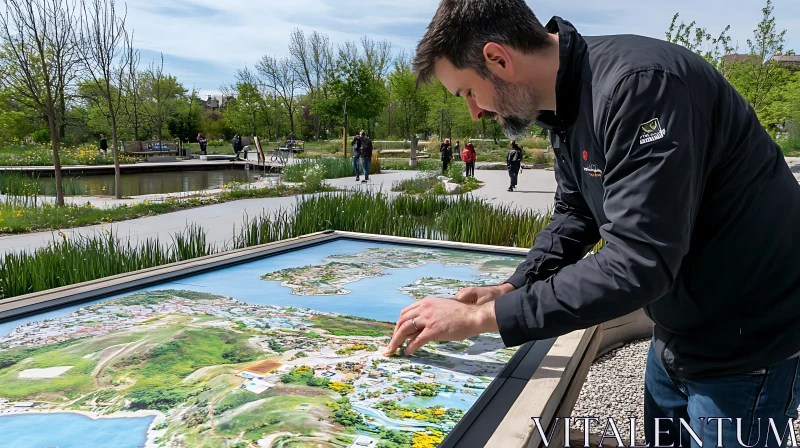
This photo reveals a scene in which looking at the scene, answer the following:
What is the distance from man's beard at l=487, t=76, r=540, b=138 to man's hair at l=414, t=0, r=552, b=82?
47 mm

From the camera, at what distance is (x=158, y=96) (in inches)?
1475

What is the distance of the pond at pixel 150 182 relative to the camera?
14219 millimetres

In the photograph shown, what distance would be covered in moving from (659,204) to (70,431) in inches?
60.7

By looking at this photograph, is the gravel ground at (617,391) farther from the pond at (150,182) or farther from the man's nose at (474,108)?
the pond at (150,182)

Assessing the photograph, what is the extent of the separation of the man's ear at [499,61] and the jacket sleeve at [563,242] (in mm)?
540

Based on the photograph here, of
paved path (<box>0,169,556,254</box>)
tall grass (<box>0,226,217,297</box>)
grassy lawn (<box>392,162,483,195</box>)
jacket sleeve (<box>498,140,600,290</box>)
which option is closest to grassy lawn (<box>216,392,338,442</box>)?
jacket sleeve (<box>498,140,600,290</box>)

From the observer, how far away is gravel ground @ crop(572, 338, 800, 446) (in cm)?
328

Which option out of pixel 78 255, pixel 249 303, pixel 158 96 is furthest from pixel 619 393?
pixel 158 96

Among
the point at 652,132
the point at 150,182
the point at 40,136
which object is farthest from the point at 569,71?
the point at 40,136

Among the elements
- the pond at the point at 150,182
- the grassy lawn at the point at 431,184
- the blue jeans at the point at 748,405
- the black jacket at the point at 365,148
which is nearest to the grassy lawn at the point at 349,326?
the blue jeans at the point at 748,405

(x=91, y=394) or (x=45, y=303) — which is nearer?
(x=91, y=394)

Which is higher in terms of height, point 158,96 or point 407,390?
point 158,96

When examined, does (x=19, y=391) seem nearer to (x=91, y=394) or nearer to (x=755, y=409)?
(x=91, y=394)

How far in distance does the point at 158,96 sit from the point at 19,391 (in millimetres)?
39625
